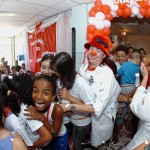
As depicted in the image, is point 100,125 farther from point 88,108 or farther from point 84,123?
point 88,108

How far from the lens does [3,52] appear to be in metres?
12.9

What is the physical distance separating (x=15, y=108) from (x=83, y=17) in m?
3.78

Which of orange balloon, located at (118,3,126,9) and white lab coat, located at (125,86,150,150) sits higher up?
orange balloon, located at (118,3,126,9)

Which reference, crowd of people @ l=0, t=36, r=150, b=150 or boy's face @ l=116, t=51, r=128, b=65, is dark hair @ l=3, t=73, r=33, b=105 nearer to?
crowd of people @ l=0, t=36, r=150, b=150

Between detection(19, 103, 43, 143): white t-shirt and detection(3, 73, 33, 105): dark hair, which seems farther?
detection(3, 73, 33, 105): dark hair

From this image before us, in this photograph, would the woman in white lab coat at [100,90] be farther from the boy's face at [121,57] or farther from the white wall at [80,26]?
the white wall at [80,26]

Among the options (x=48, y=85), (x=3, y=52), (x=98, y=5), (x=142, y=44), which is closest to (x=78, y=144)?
(x=48, y=85)

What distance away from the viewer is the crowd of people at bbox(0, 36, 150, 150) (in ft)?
4.35

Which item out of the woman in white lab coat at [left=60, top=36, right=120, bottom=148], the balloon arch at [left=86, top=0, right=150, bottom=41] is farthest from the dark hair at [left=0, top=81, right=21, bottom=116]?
the balloon arch at [left=86, top=0, right=150, bottom=41]

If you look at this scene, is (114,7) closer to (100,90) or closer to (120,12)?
(120,12)

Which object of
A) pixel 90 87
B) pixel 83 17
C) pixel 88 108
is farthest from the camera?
pixel 83 17

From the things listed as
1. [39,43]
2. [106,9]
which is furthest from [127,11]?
[39,43]

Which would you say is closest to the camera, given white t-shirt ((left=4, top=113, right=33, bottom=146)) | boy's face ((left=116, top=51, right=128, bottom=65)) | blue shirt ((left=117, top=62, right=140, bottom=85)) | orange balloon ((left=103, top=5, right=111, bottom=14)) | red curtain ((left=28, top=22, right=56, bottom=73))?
white t-shirt ((left=4, top=113, right=33, bottom=146))

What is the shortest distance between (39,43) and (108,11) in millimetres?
3795
